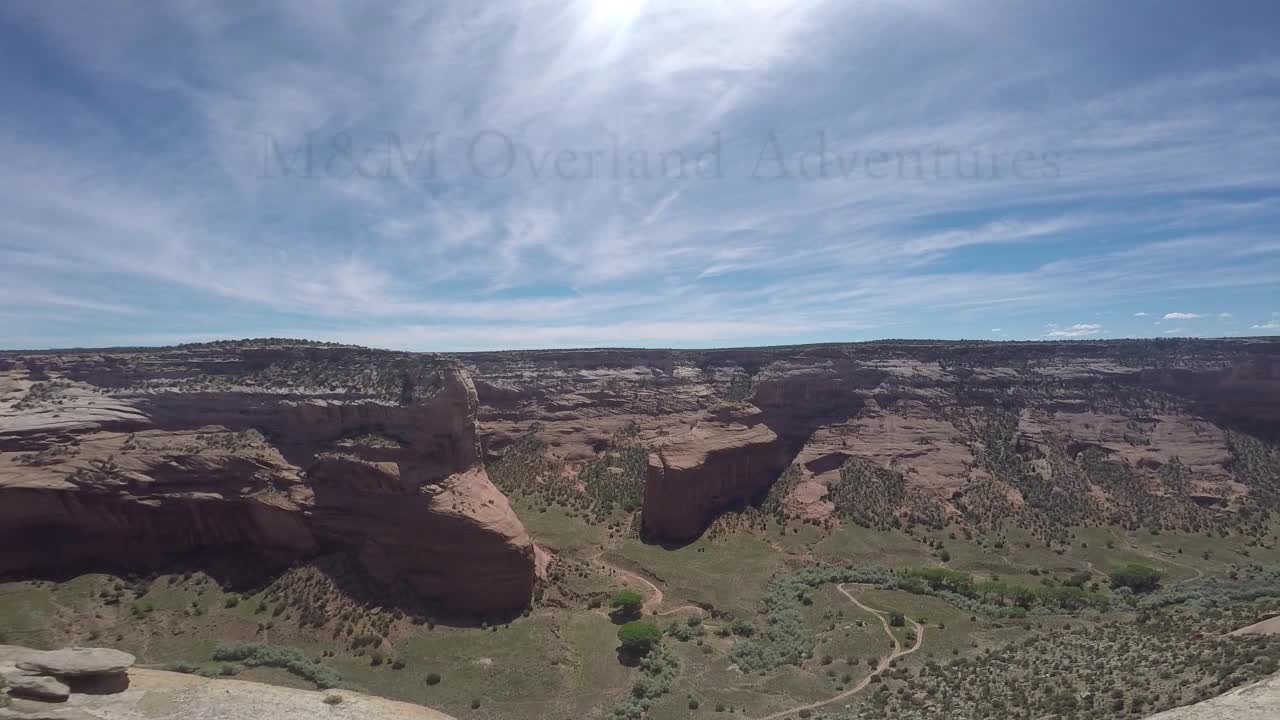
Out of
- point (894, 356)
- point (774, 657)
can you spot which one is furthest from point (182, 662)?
point (894, 356)

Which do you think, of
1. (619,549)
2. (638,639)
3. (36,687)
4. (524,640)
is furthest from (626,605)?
(36,687)

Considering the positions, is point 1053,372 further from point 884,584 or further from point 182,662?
point 182,662

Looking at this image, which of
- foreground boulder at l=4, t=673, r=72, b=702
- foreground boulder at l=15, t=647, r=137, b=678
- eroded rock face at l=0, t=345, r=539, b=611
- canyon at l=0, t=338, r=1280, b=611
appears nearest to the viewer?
foreground boulder at l=4, t=673, r=72, b=702

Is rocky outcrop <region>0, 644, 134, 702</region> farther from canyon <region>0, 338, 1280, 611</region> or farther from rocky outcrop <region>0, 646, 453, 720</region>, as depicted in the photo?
canyon <region>0, 338, 1280, 611</region>

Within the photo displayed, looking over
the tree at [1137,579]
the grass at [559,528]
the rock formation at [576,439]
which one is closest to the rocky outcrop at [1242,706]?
the rock formation at [576,439]

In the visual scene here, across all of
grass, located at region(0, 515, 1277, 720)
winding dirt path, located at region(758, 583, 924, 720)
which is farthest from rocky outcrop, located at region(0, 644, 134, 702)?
winding dirt path, located at region(758, 583, 924, 720)

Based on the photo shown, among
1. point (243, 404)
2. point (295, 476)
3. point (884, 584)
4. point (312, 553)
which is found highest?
point (243, 404)
